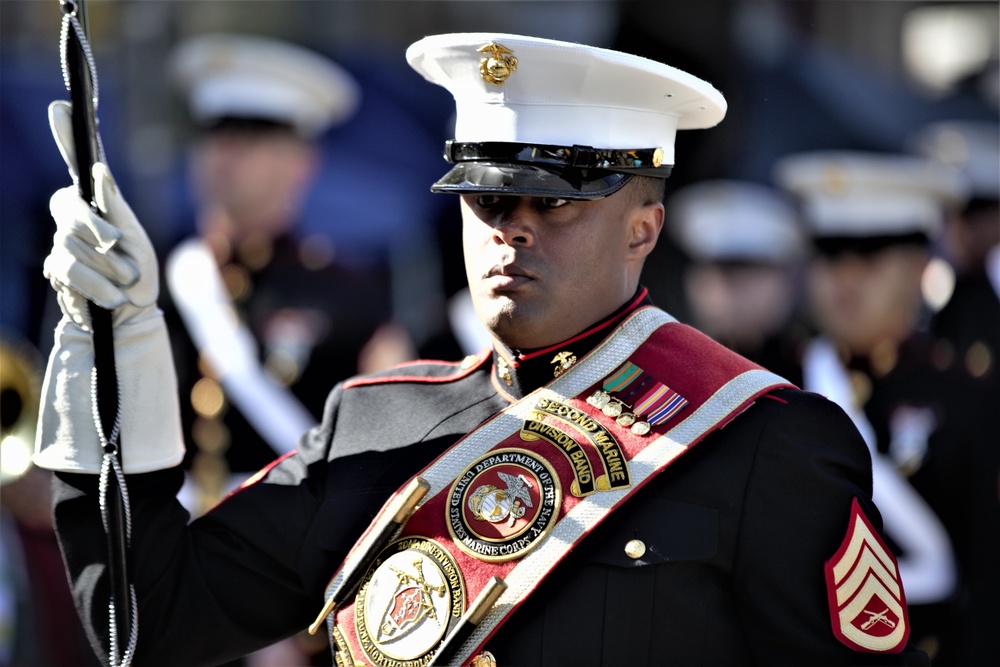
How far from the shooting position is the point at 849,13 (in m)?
6.83

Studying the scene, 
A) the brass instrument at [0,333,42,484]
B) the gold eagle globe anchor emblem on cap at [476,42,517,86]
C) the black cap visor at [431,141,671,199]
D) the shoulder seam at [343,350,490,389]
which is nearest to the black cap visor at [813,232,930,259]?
the brass instrument at [0,333,42,484]

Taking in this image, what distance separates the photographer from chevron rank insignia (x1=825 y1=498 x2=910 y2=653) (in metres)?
2.54

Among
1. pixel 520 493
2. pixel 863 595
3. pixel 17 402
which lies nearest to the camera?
pixel 863 595

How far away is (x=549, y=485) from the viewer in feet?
9.07

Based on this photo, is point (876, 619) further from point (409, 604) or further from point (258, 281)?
point (258, 281)

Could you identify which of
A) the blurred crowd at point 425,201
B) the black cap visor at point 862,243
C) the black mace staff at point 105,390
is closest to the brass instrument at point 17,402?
the blurred crowd at point 425,201

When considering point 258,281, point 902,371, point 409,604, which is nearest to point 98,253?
point 409,604

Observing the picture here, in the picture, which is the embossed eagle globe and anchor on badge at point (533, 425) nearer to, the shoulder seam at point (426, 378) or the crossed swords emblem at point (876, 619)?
the shoulder seam at point (426, 378)

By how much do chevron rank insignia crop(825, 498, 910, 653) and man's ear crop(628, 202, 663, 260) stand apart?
0.70 m

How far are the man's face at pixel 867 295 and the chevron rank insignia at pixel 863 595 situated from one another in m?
4.32

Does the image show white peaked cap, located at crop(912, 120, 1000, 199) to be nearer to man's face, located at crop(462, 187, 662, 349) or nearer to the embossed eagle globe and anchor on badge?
the embossed eagle globe and anchor on badge

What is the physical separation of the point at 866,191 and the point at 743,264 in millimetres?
694

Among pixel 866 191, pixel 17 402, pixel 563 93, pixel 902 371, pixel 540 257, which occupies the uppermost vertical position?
pixel 563 93

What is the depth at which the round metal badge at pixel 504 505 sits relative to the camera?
273cm
